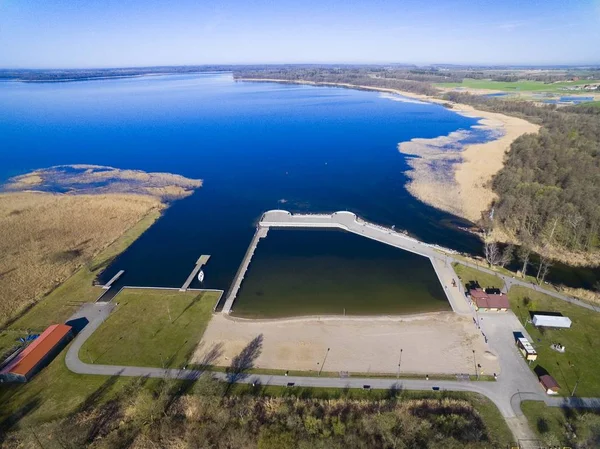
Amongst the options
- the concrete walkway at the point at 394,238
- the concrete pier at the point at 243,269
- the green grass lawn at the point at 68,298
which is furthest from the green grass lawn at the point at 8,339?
the concrete walkway at the point at 394,238

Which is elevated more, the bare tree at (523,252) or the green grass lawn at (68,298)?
the bare tree at (523,252)

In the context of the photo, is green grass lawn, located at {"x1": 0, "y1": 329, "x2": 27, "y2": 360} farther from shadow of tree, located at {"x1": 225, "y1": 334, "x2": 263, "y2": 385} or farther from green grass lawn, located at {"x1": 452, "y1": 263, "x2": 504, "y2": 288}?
green grass lawn, located at {"x1": 452, "y1": 263, "x2": 504, "y2": 288}

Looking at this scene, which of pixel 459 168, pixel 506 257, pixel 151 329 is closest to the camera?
pixel 151 329

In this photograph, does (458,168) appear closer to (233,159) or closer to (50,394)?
(233,159)

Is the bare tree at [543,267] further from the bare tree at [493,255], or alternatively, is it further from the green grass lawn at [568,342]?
the bare tree at [493,255]

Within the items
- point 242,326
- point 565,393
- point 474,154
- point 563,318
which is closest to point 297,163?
point 474,154

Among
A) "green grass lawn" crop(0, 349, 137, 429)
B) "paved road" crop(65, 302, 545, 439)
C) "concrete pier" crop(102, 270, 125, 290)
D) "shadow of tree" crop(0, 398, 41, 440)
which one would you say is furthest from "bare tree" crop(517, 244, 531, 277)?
"shadow of tree" crop(0, 398, 41, 440)

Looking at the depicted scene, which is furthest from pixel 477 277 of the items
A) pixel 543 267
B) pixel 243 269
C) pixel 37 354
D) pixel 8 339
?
pixel 8 339
